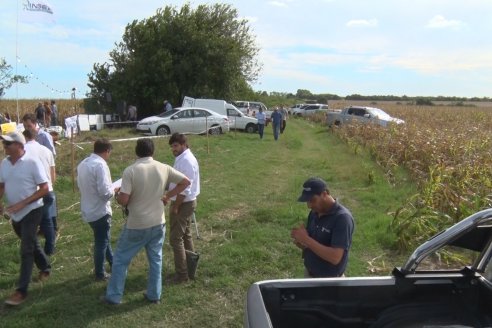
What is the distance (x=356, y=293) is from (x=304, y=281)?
35 centimetres

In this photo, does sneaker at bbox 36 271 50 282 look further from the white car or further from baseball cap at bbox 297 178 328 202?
the white car

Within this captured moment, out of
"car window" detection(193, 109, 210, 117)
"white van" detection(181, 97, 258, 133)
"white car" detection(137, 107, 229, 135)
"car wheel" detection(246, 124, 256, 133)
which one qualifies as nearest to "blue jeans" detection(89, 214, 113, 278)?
"white car" detection(137, 107, 229, 135)

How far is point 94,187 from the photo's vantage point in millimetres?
5367

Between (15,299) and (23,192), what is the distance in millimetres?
1110

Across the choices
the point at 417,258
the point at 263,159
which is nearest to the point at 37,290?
the point at 417,258

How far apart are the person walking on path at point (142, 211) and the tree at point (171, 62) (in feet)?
89.9

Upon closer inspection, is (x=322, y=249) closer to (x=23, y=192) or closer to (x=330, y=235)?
(x=330, y=235)

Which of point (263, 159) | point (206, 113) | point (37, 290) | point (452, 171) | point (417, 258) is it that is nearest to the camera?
point (417, 258)

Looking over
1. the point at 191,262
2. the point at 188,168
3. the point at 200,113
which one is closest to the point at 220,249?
the point at 191,262

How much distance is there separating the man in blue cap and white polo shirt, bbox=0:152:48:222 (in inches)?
115

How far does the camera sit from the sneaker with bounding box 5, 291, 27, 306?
16.4ft

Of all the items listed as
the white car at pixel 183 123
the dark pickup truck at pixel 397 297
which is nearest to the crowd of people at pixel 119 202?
the dark pickup truck at pixel 397 297

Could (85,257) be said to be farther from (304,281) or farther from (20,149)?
(304,281)

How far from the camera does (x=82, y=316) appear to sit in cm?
480
